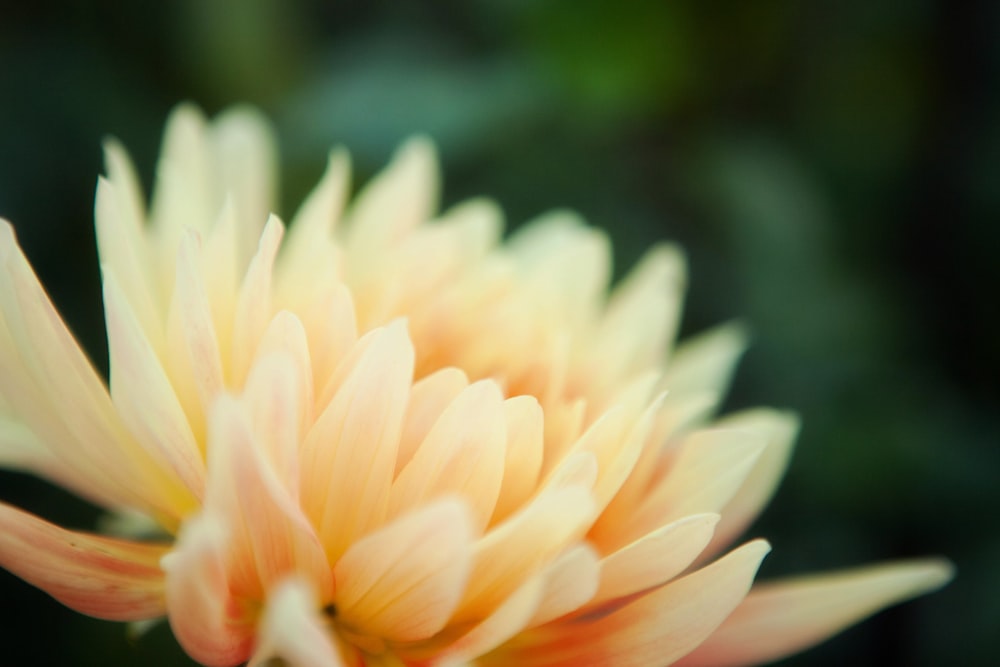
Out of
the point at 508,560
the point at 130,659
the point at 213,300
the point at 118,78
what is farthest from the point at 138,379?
the point at 118,78

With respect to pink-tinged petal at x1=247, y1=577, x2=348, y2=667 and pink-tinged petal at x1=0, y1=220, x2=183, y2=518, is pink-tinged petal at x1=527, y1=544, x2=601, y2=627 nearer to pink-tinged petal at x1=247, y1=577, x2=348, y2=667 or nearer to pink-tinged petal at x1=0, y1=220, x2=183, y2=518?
pink-tinged petal at x1=247, y1=577, x2=348, y2=667

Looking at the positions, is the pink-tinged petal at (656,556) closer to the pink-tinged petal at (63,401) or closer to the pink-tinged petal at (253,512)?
the pink-tinged petal at (253,512)

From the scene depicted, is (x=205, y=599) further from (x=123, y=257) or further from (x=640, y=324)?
(x=640, y=324)

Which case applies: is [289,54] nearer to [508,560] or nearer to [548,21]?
[548,21]

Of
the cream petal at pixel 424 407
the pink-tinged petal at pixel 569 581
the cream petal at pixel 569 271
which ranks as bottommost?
the pink-tinged petal at pixel 569 581

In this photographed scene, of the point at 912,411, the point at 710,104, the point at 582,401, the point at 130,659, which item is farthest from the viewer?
the point at 710,104

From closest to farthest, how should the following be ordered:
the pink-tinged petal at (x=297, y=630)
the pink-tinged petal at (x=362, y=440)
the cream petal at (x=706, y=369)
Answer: the pink-tinged petal at (x=297, y=630)
the pink-tinged petal at (x=362, y=440)
the cream petal at (x=706, y=369)

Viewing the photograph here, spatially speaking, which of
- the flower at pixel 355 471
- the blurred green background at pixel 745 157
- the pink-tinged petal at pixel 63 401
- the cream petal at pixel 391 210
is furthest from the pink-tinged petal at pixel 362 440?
the blurred green background at pixel 745 157
